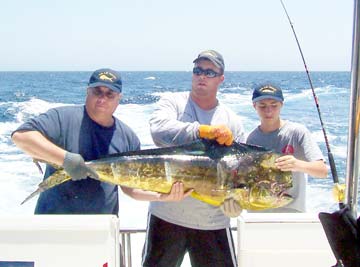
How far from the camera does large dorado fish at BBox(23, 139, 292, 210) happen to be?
93.8 inches

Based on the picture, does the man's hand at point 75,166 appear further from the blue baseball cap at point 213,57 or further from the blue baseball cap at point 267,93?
the blue baseball cap at point 267,93

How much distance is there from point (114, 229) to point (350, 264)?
142 centimetres

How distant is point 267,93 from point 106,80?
106 centimetres

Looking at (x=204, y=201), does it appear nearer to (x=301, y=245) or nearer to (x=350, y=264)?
(x=301, y=245)

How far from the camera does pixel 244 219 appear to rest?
2.46 metres

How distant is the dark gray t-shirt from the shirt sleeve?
23cm

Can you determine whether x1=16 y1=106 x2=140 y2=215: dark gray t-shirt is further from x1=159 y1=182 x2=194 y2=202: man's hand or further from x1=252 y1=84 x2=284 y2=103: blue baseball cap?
x1=252 y1=84 x2=284 y2=103: blue baseball cap

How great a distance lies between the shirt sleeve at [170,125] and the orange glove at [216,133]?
0.18 feet

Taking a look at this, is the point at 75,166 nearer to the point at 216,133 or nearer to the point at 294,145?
the point at 216,133

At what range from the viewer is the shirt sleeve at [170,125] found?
243 centimetres

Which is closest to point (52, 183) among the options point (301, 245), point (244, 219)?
point (244, 219)

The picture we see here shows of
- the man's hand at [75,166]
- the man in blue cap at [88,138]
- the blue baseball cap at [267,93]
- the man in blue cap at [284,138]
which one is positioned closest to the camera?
the man's hand at [75,166]

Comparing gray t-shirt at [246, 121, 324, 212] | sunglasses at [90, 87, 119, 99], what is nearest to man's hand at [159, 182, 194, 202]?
sunglasses at [90, 87, 119, 99]

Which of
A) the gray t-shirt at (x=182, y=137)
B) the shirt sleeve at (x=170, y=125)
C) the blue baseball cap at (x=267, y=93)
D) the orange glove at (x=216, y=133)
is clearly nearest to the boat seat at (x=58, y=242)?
the gray t-shirt at (x=182, y=137)
